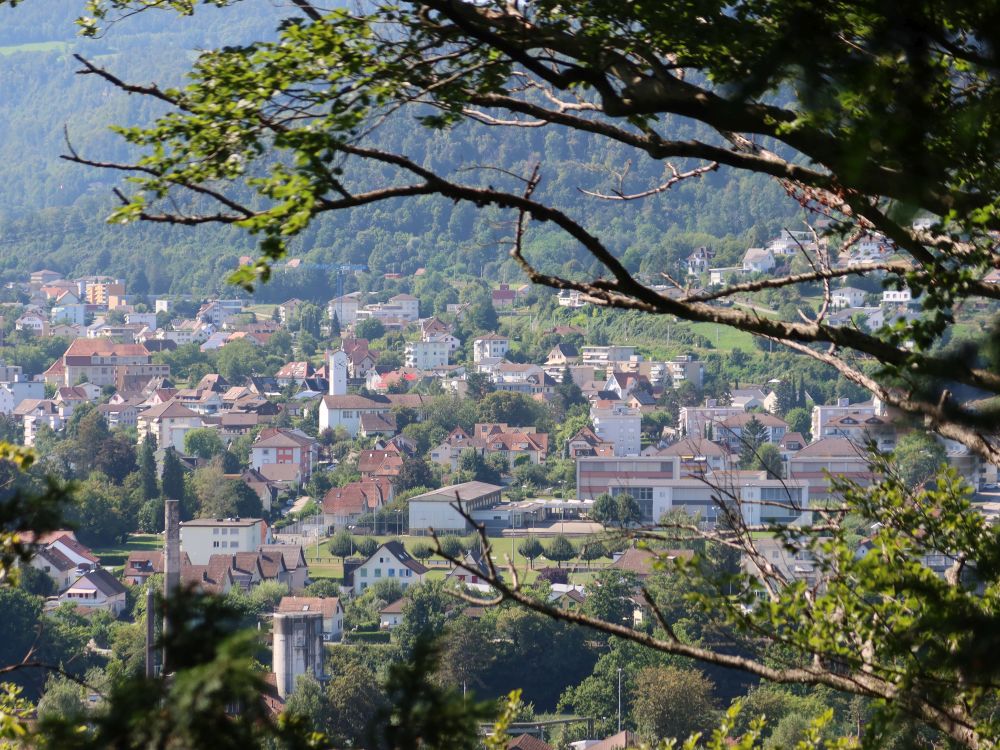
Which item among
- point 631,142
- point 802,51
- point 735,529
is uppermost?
point 802,51

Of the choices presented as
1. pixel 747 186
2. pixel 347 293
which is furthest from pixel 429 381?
pixel 747 186

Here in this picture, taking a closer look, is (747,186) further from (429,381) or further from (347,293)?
(429,381)

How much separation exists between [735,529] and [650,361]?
179 ft

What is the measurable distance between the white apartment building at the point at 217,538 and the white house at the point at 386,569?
132 inches

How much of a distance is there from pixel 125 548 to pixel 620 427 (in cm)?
1827

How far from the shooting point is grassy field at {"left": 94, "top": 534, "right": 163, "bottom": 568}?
3175 centimetres

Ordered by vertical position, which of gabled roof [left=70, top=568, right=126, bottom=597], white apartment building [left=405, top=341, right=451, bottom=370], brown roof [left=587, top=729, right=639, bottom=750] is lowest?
white apartment building [left=405, top=341, right=451, bottom=370]

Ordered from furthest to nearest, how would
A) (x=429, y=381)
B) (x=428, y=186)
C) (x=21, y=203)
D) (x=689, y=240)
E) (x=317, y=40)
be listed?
(x=21, y=203), (x=689, y=240), (x=429, y=381), (x=317, y=40), (x=428, y=186)

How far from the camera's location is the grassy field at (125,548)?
31.8 m

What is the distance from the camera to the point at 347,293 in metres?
82.3

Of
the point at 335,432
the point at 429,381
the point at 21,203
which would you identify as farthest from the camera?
the point at 21,203

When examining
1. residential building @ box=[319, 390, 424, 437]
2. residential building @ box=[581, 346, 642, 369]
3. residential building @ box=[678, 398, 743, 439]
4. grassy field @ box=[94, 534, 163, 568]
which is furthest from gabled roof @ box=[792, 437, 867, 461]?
grassy field @ box=[94, 534, 163, 568]

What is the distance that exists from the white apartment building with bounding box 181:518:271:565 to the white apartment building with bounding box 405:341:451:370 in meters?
28.6

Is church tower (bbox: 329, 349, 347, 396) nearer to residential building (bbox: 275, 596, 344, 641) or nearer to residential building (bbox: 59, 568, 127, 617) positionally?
residential building (bbox: 59, 568, 127, 617)
